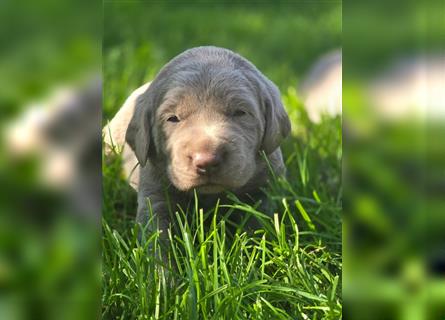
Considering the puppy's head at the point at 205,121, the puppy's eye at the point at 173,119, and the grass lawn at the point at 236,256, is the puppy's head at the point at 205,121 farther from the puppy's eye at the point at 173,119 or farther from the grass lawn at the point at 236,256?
the grass lawn at the point at 236,256

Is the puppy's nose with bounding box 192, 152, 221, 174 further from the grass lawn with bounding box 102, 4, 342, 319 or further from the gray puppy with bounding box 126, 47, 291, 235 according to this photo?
the grass lawn with bounding box 102, 4, 342, 319

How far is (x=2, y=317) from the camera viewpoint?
1055mm

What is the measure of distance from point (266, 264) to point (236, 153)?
1.00 feet

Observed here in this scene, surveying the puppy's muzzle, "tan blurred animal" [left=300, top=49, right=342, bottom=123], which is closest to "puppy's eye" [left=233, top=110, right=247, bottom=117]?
the puppy's muzzle

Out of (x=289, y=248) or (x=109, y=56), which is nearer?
(x=289, y=248)

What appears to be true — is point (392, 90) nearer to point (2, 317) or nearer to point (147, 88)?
point (2, 317)

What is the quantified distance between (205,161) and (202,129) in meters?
0.09

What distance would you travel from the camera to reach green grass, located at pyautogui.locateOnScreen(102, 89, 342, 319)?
63.4 inches

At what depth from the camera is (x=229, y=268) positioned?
1776mm

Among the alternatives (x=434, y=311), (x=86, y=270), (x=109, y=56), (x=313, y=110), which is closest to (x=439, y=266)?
(x=434, y=311)

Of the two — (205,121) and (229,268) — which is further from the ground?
(205,121)

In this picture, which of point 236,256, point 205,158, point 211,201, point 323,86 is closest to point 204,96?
point 205,158

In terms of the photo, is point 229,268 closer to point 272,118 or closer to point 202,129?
point 202,129

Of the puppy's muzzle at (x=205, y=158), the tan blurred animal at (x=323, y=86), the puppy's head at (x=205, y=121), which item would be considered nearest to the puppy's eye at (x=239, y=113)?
the puppy's head at (x=205, y=121)
